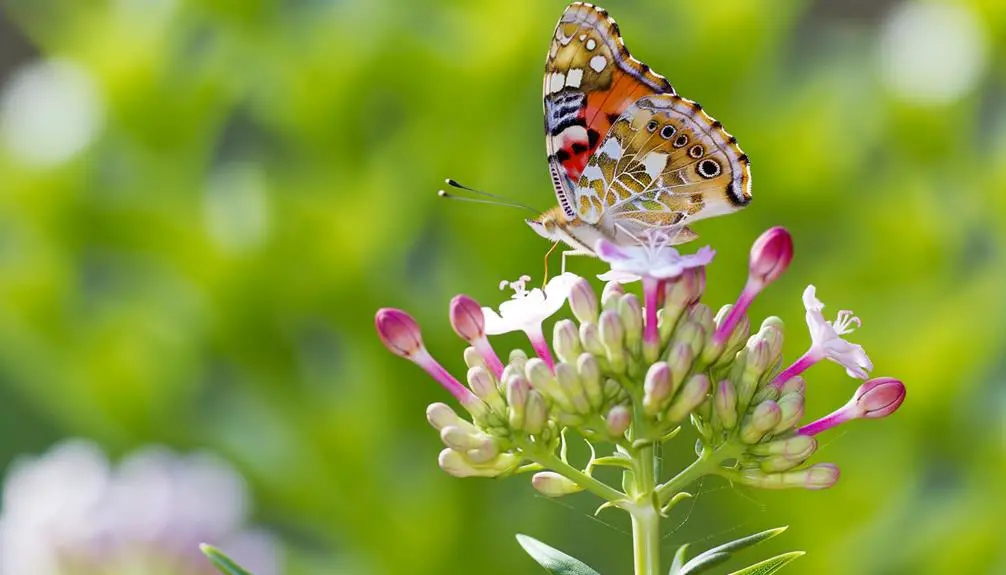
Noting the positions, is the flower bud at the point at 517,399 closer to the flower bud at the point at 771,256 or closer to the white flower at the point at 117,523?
the flower bud at the point at 771,256

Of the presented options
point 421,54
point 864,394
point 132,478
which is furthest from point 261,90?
point 864,394

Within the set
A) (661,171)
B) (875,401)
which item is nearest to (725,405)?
(875,401)

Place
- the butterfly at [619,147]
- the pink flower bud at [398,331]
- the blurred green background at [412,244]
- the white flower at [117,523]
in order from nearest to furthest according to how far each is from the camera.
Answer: the pink flower bud at [398,331]
the butterfly at [619,147]
the white flower at [117,523]
the blurred green background at [412,244]

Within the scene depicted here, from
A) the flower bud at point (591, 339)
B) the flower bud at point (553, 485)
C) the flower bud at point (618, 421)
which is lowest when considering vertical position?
the flower bud at point (553, 485)

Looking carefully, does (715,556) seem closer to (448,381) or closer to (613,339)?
(613,339)

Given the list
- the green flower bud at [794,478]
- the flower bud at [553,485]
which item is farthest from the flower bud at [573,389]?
the green flower bud at [794,478]

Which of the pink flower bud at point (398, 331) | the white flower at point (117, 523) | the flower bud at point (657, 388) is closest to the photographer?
the flower bud at point (657, 388)

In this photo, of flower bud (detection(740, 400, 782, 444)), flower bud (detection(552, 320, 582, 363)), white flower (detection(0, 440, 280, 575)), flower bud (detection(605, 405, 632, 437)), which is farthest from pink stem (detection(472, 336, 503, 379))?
white flower (detection(0, 440, 280, 575))
